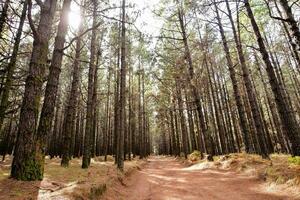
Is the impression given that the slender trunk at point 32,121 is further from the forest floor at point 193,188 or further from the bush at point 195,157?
the bush at point 195,157

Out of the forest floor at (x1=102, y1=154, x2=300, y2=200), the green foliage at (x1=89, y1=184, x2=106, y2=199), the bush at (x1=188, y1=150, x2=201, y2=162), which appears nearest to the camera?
the green foliage at (x1=89, y1=184, x2=106, y2=199)

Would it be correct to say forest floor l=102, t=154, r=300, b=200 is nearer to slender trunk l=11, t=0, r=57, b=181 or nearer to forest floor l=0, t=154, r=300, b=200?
forest floor l=0, t=154, r=300, b=200

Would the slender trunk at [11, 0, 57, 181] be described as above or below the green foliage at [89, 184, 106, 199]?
above

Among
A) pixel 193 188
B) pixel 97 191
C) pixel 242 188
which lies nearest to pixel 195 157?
pixel 193 188

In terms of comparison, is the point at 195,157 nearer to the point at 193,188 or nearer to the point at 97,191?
the point at 193,188

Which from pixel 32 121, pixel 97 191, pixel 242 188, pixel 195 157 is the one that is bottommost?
pixel 242 188

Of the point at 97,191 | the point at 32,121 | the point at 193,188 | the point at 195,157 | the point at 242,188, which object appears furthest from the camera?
the point at 195,157

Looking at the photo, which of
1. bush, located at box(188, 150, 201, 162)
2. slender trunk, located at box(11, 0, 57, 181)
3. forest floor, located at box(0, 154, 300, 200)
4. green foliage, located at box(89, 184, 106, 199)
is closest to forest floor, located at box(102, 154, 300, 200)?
forest floor, located at box(0, 154, 300, 200)

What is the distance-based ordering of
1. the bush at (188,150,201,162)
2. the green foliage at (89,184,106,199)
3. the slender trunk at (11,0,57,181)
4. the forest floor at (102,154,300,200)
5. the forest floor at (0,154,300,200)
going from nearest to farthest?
1. the forest floor at (0,154,300,200)
2. the slender trunk at (11,0,57,181)
3. the green foliage at (89,184,106,199)
4. the forest floor at (102,154,300,200)
5. the bush at (188,150,201,162)

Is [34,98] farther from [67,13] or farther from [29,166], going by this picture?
[67,13]

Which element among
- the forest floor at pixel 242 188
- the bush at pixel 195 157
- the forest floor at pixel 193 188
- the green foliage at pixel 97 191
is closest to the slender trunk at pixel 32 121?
the forest floor at pixel 193 188

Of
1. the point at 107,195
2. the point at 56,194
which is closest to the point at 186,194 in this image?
the point at 107,195

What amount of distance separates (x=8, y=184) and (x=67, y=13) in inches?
175

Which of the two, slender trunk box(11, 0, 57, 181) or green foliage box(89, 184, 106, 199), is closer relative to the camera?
slender trunk box(11, 0, 57, 181)
